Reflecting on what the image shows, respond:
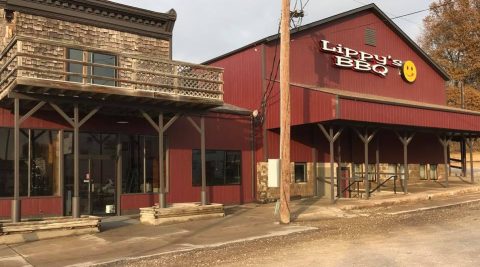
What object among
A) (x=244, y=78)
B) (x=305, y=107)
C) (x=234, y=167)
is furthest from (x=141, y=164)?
(x=244, y=78)

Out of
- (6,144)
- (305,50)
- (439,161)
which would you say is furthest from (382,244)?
(439,161)

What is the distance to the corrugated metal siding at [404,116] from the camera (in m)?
18.0

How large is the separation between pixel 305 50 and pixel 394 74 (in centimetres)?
747

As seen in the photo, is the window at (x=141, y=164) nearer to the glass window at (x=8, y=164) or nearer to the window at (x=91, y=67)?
the window at (x=91, y=67)

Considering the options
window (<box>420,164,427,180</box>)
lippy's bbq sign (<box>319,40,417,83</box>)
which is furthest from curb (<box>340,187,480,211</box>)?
lippy's bbq sign (<box>319,40,417,83</box>)

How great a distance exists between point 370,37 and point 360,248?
1785 centimetres

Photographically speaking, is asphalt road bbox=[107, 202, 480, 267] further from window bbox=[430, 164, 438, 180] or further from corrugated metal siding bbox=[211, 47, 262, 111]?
window bbox=[430, 164, 438, 180]

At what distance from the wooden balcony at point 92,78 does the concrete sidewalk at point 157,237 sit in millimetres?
4095

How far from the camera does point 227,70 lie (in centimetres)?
2323

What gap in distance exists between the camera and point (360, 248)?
9547 millimetres

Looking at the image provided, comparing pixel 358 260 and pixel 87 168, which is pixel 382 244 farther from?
pixel 87 168

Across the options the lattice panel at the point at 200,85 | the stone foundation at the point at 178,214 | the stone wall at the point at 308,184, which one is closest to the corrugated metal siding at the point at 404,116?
the stone wall at the point at 308,184

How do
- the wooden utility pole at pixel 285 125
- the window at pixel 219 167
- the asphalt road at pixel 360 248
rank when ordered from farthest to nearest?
1. the window at pixel 219 167
2. the wooden utility pole at pixel 285 125
3. the asphalt road at pixel 360 248

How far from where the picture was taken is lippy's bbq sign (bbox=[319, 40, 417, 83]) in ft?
74.8
